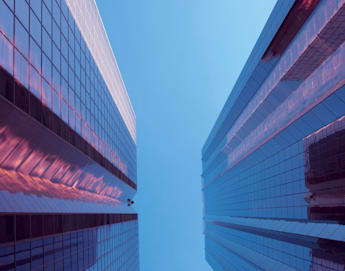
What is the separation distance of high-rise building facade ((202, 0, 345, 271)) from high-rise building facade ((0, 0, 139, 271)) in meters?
26.0

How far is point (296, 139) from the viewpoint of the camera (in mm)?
47156

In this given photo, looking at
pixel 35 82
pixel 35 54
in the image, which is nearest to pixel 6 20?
pixel 35 54

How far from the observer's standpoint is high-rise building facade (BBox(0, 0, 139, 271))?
20875mm

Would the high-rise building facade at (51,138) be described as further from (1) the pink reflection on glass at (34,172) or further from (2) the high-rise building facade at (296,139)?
(2) the high-rise building facade at (296,139)

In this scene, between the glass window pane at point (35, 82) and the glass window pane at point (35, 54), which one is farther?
the glass window pane at point (35, 54)

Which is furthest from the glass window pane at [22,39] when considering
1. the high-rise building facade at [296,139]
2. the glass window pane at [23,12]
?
the high-rise building facade at [296,139]

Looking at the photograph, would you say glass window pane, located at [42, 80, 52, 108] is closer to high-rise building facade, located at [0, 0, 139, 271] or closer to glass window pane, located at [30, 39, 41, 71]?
high-rise building facade, located at [0, 0, 139, 271]

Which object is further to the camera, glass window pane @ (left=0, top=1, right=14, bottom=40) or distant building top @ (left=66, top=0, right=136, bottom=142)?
distant building top @ (left=66, top=0, right=136, bottom=142)

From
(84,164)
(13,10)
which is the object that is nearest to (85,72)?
(84,164)

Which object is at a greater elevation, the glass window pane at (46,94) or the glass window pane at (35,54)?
the glass window pane at (35,54)

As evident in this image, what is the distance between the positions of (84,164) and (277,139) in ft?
101

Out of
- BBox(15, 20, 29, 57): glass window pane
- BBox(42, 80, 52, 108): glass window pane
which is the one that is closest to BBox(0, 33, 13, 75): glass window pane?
BBox(15, 20, 29, 57): glass window pane

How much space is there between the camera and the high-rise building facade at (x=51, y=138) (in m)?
20.9

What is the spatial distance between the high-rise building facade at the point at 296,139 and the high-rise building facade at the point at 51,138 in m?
26.0
